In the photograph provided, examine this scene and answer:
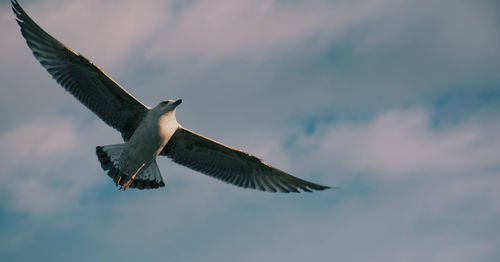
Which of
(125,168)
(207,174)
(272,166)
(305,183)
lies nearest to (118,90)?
(125,168)

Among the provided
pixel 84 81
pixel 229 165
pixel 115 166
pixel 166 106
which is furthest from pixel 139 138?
pixel 229 165

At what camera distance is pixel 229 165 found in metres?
13.5

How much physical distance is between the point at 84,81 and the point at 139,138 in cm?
192

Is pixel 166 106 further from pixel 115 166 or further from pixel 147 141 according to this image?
pixel 115 166

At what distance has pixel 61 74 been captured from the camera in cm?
1198

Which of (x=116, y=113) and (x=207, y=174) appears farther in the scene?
(x=207, y=174)

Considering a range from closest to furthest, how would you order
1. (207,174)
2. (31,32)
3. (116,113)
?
(31,32), (116,113), (207,174)

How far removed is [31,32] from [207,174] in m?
5.31

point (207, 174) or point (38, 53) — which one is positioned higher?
point (38, 53)

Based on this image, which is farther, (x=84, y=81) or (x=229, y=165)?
(x=229, y=165)

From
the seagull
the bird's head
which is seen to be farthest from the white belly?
the bird's head

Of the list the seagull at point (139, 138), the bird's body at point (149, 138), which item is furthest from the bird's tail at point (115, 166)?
the bird's body at point (149, 138)

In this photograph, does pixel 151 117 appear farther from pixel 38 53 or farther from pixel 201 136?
pixel 38 53

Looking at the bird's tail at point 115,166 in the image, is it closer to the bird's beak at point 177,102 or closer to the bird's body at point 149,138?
the bird's body at point 149,138
